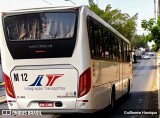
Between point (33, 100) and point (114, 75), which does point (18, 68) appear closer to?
point (33, 100)

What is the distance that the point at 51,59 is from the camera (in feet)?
32.9

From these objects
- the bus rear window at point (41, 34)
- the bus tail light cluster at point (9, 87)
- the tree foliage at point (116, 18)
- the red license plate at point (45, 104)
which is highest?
the tree foliage at point (116, 18)

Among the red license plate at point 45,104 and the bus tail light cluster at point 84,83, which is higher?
the bus tail light cluster at point 84,83

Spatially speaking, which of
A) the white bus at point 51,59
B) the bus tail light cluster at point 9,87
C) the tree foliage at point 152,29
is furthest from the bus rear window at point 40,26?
the tree foliage at point 152,29

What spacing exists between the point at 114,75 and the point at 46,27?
4.63m

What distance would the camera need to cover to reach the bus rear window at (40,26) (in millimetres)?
10016


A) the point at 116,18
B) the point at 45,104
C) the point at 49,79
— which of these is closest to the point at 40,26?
the point at 49,79

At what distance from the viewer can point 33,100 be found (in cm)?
1017

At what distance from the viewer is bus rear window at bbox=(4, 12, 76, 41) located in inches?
394

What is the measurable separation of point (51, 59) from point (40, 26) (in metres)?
0.94

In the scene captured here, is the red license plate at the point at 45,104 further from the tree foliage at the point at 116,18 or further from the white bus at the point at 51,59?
the tree foliage at the point at 116,18

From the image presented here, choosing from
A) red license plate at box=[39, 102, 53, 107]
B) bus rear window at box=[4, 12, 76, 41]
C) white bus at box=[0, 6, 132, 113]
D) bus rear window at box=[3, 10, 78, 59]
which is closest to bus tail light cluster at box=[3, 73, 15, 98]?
white bus at box=[0, 6, 132, 113]

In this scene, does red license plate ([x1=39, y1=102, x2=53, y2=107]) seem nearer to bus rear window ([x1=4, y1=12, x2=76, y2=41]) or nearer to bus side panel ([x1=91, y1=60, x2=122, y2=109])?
bus side panel ([x1=91, y1=60, x2=122, y2=109])

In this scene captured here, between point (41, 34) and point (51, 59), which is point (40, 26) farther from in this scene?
point (51, 59)
